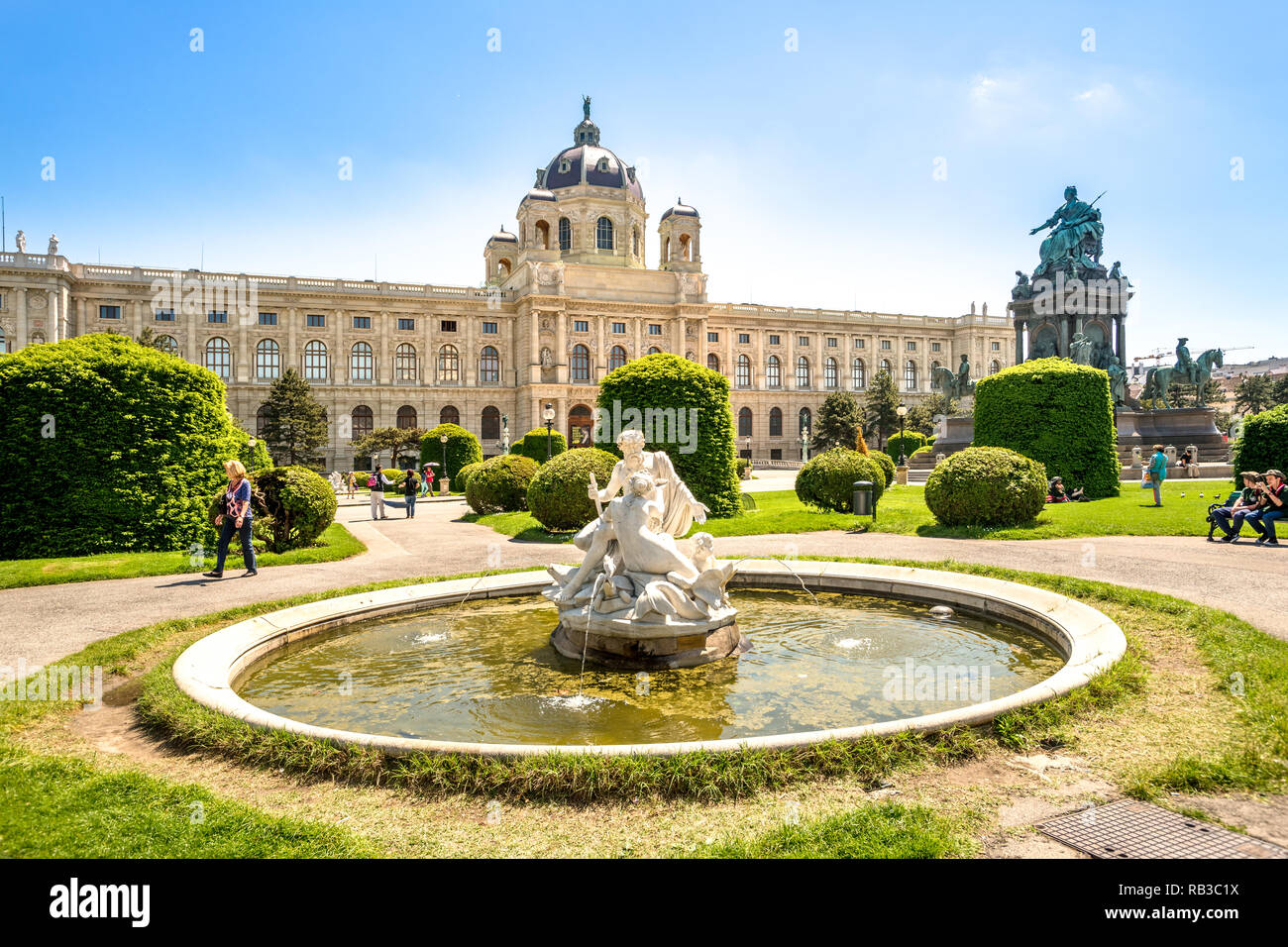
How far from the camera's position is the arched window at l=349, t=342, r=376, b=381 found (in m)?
61.1

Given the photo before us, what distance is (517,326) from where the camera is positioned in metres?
64.9

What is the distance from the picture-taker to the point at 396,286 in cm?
6166

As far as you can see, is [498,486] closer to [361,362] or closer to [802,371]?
[361,362]

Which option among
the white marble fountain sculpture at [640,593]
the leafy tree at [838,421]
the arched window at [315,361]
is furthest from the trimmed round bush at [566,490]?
the arched window at [315,361]

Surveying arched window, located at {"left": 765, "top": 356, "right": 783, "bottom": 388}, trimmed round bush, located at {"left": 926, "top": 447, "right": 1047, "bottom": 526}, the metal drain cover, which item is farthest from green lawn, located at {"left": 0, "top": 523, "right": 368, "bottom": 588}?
arched window, located at {"left": 765, "top": 356, "right": 783, "bottom": 388}

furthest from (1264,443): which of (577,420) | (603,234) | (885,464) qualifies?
(603,234)

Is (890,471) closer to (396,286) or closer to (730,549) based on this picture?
(730,549)

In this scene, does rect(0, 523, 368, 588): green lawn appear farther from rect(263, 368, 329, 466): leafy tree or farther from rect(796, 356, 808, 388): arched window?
rect(796, 356, 808, 388): arched window

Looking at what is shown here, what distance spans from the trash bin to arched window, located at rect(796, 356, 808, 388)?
58.9 meters

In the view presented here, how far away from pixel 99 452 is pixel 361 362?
52158 mm

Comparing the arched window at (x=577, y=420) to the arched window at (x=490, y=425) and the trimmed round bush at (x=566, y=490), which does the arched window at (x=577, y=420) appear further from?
the trimmed round bush at (x=566, y=490)
